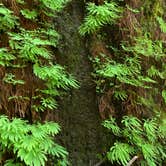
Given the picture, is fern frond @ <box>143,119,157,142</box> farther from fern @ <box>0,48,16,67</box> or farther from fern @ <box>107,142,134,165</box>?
fern @ <box>0,48,16,67</box>

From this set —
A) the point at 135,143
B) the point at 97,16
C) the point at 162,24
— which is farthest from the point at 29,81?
the point at 162,24

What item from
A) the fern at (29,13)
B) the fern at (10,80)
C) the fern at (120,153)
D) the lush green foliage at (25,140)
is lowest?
the fern at (120,153)

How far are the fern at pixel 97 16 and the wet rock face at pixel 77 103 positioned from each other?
0.47ft

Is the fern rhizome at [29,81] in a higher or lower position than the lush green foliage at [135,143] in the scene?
higher

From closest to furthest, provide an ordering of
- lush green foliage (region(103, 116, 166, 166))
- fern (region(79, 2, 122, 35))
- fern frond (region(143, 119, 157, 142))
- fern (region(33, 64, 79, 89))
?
fern (region(33, 64, 79, 89)) < lush green foliage (region(103, 116, 166, 166)) < fern (region(79, 2, 122, 35)) < fern frond (region(143, 119, 157, 142))

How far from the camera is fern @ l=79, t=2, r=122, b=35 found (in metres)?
3.71

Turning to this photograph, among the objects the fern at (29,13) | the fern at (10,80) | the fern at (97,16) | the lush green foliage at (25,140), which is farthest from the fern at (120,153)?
the fern at (29,13)

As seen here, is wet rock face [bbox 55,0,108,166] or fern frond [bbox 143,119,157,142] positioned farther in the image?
fern frond [bbox 143,119,157,142]

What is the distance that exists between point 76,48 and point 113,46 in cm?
49

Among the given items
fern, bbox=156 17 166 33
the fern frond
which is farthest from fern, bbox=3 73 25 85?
fern, bbox=156 17 166 33

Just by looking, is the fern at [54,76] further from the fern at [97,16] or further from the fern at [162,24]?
the fern at [162,24]

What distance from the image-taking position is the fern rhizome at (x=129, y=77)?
3.74 m

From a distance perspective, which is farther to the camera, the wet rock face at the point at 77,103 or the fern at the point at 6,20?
the wet rock face at the point at 77,103

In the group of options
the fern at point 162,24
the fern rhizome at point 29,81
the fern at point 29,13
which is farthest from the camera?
the fern at point 162,24
